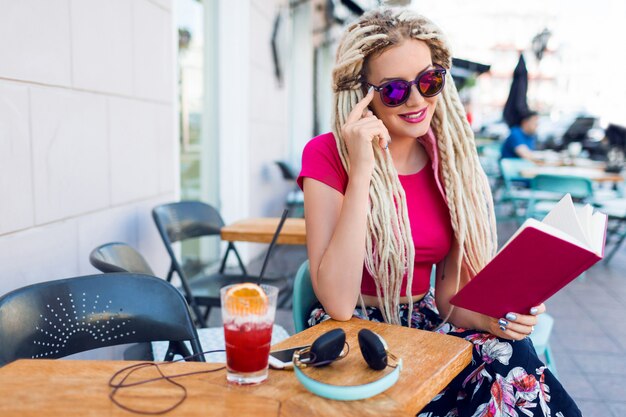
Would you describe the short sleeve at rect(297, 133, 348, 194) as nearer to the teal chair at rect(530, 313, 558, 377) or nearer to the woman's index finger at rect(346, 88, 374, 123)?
the woman's index finger at rect(346, 88, 374, 123)

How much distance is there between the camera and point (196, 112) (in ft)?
14.1

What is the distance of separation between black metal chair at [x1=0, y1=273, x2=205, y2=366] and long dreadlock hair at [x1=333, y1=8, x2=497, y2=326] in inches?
23.0

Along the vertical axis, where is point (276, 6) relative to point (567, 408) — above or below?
above

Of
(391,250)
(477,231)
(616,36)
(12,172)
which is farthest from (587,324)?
(616,36)

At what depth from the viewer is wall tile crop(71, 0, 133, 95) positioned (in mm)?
2291

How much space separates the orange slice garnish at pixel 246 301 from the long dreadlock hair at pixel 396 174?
644 mm

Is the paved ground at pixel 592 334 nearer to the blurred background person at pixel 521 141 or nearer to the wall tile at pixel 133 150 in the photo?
the wall tile at pixel 133 150

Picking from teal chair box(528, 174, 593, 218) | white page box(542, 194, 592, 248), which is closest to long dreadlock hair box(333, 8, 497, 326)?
white page box(542, 194, 592, 248)

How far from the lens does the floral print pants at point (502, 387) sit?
127cm

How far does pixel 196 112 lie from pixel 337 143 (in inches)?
116

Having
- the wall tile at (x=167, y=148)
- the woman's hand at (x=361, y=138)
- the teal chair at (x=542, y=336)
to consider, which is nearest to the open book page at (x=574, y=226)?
the woman's hand at (x=361, y=138)

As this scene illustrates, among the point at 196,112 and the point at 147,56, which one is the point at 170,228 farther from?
the point at 196,112

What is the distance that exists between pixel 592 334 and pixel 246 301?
11.6 ft

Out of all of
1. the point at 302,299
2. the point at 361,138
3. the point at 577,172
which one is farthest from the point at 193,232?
the point at 577,172
